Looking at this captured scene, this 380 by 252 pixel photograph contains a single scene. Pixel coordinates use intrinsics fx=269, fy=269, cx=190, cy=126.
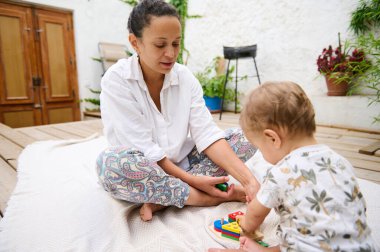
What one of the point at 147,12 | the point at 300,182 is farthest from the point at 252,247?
the point at 147,12

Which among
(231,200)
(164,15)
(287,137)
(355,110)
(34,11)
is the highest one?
(34,11)

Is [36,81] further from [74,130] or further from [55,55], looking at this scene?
[74,130]

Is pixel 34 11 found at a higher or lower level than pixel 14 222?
higher

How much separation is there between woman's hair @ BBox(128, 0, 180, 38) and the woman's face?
2cm

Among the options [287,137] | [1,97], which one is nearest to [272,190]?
[287,137]

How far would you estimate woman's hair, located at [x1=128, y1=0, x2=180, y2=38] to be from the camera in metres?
1.07

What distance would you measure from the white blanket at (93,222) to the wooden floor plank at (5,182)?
0.05m

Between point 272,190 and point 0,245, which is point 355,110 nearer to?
point 272,190

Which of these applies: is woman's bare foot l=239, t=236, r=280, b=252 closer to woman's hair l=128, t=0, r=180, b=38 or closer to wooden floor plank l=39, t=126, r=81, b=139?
woman's hair l=128, t=0, r=180, b=38

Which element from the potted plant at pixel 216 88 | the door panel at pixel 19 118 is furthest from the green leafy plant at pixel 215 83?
the door panel at pixel 19 118

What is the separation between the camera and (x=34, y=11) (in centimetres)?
439

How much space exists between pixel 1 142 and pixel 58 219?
172 cm

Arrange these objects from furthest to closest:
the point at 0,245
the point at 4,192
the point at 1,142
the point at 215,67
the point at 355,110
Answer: the point at 215,67 → the point at 355,110 → the point at 1,142 → the point at 4,192 → the point at 0,245

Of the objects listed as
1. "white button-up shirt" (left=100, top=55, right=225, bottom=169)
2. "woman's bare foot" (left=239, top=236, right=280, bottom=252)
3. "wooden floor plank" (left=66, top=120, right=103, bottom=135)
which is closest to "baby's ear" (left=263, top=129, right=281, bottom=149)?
"woman's bare foot" (left=239, top=236, right=280, bottom=252)
